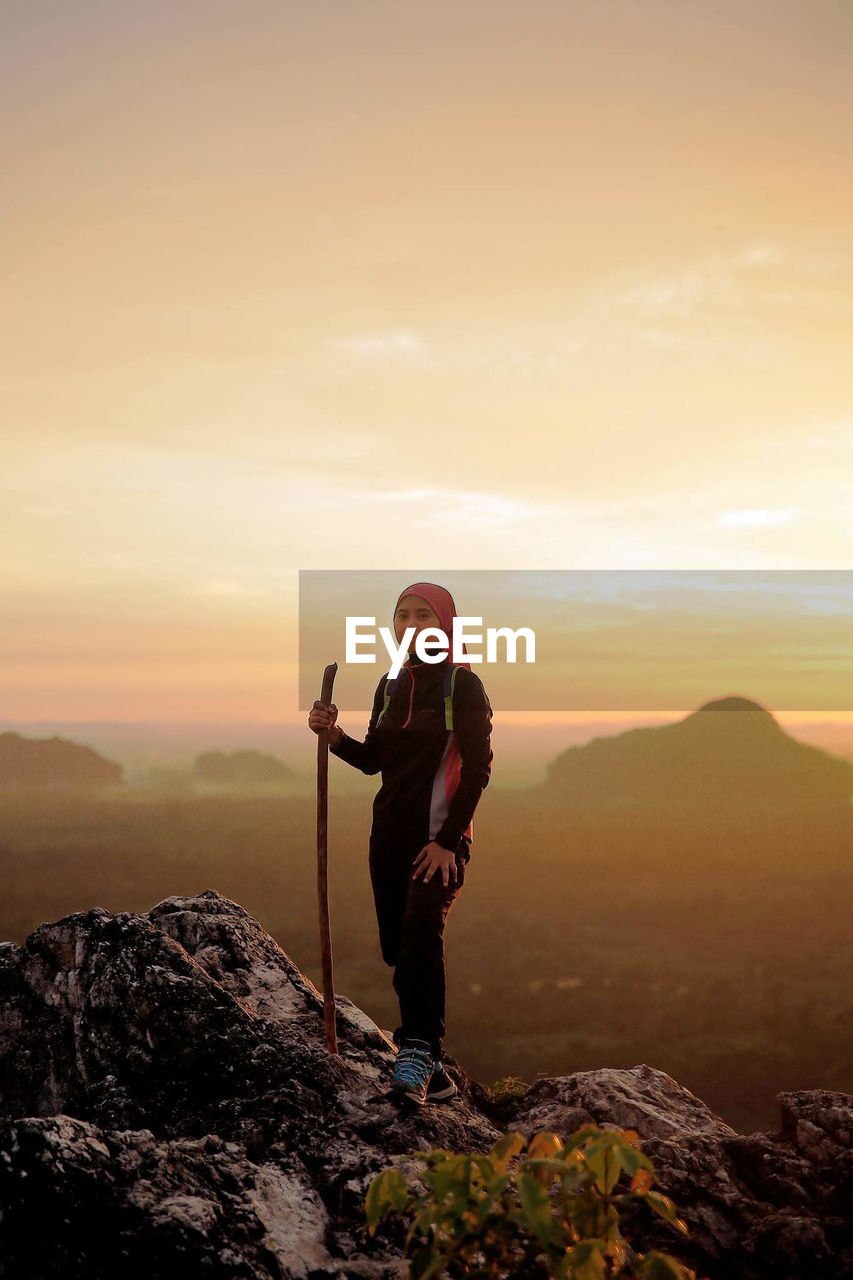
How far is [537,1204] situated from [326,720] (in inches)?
173

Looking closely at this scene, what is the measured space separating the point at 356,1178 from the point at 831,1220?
289cm

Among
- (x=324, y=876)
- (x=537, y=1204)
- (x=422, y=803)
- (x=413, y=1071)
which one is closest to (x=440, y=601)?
(x=422, y=803)

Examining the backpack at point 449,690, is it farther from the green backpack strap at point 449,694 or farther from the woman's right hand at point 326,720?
the woman's right hand at point 326,720

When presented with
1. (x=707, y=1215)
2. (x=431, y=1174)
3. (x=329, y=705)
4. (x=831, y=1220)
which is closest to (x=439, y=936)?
(x=329, y=705)

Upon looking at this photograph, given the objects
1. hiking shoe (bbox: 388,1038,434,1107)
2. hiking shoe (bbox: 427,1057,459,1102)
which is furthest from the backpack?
hiking shoe (bbox: 427,1057,459,1102)

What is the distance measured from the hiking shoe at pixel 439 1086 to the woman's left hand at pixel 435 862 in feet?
4.17

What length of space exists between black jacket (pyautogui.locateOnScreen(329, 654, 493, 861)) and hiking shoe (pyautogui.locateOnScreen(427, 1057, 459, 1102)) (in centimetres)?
147

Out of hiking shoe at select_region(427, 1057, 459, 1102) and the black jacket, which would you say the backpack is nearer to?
the black jacket

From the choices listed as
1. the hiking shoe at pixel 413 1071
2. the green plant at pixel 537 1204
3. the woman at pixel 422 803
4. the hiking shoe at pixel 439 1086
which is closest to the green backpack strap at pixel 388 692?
the woman at pixel 422 803

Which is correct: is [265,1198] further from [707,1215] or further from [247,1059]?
[707,1215]

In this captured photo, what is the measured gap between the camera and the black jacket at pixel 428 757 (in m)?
6.60

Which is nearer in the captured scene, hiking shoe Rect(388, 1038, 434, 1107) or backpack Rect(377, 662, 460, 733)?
hiking shoe Rect(388, 1038, 434, 1107)

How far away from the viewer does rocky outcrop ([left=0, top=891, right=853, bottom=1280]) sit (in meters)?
4.14

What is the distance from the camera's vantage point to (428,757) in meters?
6.80
